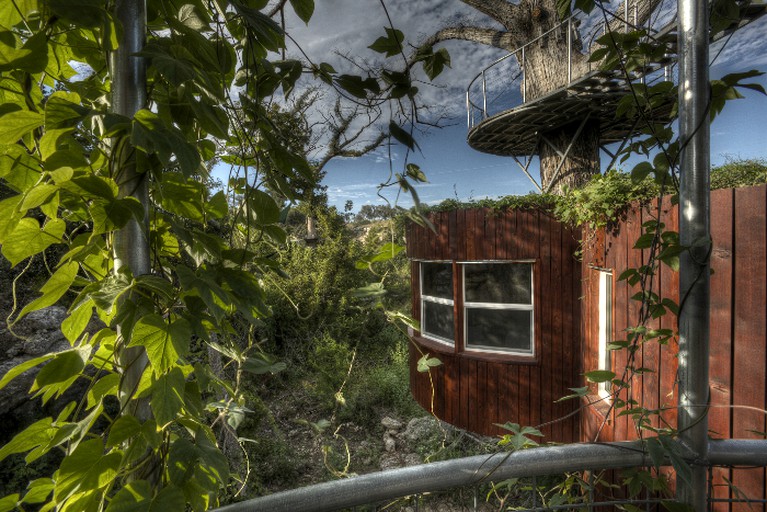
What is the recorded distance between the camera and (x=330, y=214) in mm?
10359

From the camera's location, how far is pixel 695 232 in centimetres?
82

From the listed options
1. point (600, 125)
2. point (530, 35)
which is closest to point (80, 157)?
point (600, 125)

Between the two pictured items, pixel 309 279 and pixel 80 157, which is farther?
pixel 309 279

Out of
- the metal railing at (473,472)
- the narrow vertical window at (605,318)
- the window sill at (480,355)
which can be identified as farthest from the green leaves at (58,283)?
the window sill at (480,355)

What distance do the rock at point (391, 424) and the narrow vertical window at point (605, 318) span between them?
Result: 454 cm

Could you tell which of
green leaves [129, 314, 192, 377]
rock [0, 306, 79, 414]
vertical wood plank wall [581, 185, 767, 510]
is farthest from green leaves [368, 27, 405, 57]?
rock [0, 306, 79, 414]

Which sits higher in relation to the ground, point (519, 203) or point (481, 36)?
point (481, 36)

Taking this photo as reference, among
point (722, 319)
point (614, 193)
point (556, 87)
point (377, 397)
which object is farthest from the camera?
point (377, 397)

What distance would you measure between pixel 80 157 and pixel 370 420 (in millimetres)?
7508

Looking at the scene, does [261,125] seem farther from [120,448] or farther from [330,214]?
[330,214]

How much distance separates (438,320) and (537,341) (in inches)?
56.1

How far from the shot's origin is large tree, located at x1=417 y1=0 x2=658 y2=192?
19.7 feet

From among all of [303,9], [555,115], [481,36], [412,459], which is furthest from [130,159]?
[481,36]

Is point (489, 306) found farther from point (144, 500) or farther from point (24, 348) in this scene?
point (24, 348)
